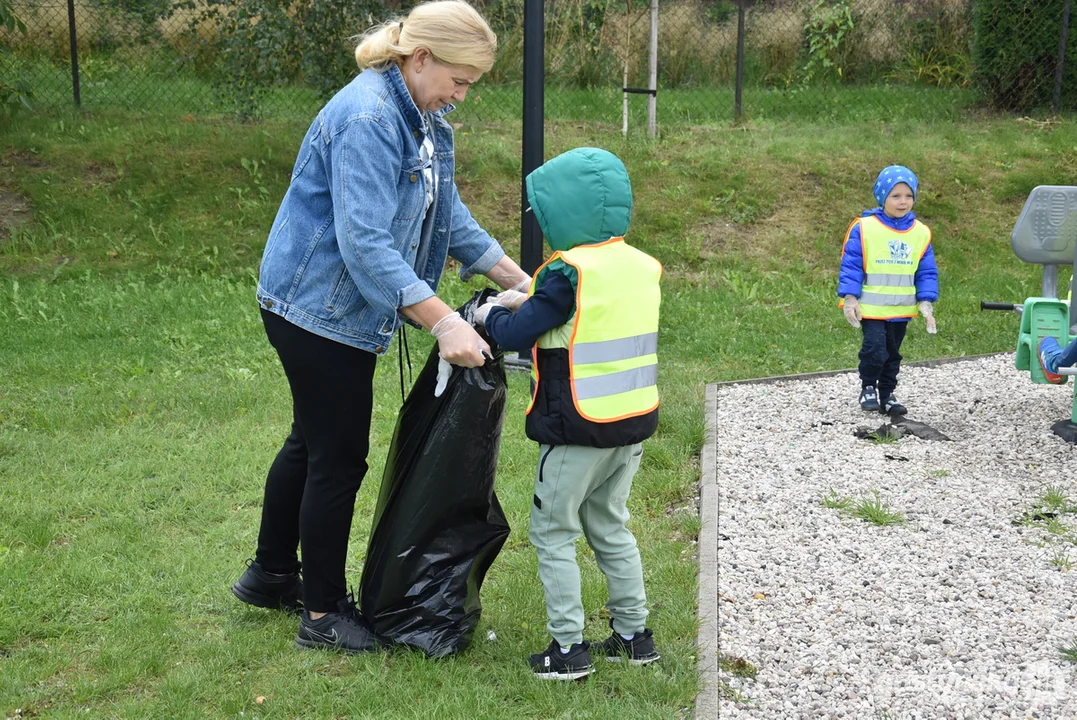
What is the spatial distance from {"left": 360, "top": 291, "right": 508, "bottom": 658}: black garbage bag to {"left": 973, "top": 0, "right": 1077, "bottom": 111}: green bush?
10.9 metres

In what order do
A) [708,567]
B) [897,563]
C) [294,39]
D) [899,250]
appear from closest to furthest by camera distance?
[708,567] → [897,563] → [899,250] → [294,39]

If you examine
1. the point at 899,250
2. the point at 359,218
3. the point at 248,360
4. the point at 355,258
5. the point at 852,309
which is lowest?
the point at 248,360

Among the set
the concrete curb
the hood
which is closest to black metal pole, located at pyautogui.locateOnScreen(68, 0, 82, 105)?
the concrete curb

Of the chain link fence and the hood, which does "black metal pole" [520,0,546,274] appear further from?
the chain link fence

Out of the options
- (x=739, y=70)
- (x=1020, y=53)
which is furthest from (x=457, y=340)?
(x=1020, y=53)

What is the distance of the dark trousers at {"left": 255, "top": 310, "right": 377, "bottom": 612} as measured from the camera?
10.0 ft

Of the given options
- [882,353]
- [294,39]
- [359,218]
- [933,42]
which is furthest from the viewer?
[933,42]

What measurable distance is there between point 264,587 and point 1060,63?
36.9ft

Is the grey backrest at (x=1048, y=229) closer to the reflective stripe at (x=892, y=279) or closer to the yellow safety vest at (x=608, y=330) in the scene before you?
the reflective stripe at (x=892, y=279)

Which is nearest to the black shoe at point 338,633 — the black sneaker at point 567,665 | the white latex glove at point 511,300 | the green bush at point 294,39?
the black sneaker at point 567,665

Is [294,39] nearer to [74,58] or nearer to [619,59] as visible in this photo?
[74,58]

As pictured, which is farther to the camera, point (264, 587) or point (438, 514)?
point (264, 587)

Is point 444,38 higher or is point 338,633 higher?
point 444,38

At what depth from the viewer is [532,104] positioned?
20.1 ft
